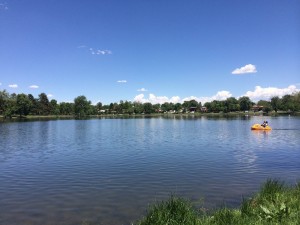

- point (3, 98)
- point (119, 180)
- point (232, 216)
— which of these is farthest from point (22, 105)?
point (232, 216)

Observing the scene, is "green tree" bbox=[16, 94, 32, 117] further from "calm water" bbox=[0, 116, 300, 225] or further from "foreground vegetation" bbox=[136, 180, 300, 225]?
"foreground vegetation" bbox=[136, 180, 300, 225]

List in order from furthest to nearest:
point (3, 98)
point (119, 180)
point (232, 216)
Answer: point (3, 98), point (119, 180), point (232, 216)

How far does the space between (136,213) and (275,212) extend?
7.18 meters

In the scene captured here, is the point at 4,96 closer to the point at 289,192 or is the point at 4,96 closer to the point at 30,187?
the point at 30,187

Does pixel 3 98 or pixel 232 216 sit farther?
pixel 3 98

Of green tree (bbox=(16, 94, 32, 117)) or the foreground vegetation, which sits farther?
green tree (bbox=(16, 94, 32, 117))

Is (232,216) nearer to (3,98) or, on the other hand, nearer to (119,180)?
(119,180)

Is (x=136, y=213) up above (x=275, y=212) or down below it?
below

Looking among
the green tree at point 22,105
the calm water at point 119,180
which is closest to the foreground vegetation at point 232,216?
the calm water at point 119,180

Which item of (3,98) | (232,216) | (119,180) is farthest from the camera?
(3,98)

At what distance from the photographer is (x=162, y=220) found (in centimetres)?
1028

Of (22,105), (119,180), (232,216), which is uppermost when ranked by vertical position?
(22,105)

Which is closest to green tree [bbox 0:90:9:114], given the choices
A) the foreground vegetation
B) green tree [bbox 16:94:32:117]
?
green tree [bbox 16:94:32:117]

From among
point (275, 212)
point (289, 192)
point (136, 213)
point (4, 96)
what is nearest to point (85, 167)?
point (136, 213)
